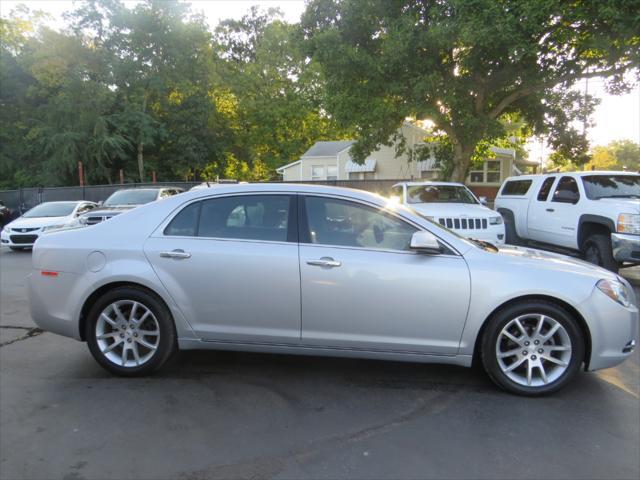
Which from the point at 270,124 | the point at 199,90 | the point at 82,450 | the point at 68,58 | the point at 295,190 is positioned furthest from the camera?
the point at 270,124

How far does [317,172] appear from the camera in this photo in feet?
117

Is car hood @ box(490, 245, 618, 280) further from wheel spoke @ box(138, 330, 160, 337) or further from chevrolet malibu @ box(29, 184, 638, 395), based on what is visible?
wheel spoke @ box(138, 330, 160, 337)

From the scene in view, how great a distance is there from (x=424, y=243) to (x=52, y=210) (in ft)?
44.6

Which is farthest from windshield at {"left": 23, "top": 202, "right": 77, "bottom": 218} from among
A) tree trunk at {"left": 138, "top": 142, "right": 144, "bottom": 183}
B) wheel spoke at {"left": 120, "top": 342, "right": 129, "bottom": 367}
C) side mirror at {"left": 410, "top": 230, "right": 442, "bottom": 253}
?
tree trunk at {"left": 138, "top": 142, "right": 144, "bottom": 183}

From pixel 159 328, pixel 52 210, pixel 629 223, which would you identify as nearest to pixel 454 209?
pixel 629 223

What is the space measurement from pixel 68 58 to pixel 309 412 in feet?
114

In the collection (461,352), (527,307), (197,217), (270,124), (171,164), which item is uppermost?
(270,124)

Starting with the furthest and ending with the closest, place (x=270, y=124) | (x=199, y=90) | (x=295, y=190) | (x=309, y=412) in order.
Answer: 1. (x=270, y=124)
2. (x=199, y=90)
3. (x=295, y=190)
4. (x=309, y=412)

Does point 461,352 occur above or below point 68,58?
below

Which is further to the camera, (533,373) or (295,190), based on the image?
(295,190)

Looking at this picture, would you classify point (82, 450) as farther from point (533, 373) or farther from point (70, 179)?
point (70, 179)

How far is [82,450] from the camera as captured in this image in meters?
2.92

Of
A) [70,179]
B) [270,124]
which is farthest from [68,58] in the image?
[270,124]

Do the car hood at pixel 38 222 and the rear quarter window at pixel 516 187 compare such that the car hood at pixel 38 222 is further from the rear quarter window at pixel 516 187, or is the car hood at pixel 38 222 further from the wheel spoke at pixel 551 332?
the wheel spoke at pixel 551 332
